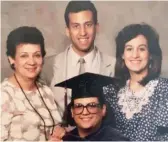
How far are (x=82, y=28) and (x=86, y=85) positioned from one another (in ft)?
0.86

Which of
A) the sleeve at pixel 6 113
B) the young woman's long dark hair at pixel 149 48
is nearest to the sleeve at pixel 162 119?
the young woman's long dark hair at pixel 149 48

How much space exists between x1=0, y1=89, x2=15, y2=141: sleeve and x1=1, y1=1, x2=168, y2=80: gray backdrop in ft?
0.30

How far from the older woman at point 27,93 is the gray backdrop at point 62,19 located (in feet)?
0.11

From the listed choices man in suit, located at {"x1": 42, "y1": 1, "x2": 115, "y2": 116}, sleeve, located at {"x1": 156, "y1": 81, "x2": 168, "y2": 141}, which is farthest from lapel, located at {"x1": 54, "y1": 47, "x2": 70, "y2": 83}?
sleeve, located at {"x1": 156, "y1": 81, "x2": 168, "y2": 141}

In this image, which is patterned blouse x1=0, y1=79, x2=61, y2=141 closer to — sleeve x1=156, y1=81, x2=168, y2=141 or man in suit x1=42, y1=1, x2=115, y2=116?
man in suit x1=42, y1=1, x2=115, y2=116

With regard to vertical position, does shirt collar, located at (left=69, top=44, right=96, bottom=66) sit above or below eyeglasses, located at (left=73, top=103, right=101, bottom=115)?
above

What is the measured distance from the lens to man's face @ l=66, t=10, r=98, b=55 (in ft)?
4.96

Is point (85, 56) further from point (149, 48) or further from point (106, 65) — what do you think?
point (149, 48)

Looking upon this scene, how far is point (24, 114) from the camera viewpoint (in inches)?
57.8

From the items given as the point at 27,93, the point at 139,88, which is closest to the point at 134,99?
the point at 139,88

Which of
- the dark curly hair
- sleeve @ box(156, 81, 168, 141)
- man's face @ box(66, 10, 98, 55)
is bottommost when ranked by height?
sleeve @ box(156, 81, 168, 141)

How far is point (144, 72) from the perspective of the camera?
4.95ft

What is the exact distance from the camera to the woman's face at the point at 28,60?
4.91ft

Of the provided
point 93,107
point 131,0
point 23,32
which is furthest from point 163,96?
point 23,32
